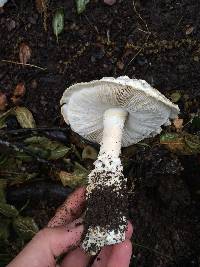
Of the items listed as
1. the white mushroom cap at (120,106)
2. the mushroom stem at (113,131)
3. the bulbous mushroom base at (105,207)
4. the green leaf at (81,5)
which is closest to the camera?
the white mushroom cap at (120,106)

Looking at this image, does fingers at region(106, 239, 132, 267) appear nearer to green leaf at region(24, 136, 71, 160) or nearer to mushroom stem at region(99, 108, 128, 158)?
mushroom stem at region(99, 108, 128, 158)

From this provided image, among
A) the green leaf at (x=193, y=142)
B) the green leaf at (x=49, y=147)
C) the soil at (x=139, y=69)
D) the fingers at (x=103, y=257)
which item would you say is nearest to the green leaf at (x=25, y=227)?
the soil at (x=139, y=69)

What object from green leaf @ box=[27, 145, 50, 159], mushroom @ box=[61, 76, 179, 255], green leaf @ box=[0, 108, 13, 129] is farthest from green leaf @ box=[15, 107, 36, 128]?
mushroom @ box=[61, 76, 179, 255]

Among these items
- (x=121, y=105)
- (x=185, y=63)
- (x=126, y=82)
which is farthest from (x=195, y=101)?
(x=126, y=82)

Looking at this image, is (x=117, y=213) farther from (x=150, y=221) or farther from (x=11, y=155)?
(x=11, y=155)

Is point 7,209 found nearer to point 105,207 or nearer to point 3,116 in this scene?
point 3,116

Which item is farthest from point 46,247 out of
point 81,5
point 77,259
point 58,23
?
point 81,5

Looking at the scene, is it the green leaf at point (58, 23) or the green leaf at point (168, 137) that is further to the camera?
the green leaf at point (58, 23)

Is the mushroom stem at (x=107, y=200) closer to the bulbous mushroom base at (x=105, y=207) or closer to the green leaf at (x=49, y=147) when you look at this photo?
the bulbous mushroom base at (x=105, y=207)
